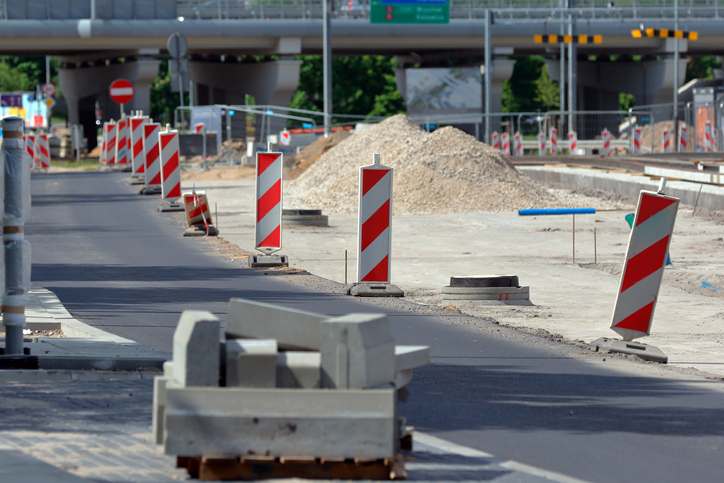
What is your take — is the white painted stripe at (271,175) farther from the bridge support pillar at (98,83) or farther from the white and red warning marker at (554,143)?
the bridge support pillar at (98,83)

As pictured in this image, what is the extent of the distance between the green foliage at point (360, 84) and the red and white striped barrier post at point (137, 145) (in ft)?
186

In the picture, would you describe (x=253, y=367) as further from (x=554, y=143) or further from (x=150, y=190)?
(x=554, y=143)

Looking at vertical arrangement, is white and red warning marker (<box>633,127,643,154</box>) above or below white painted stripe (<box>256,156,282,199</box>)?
above

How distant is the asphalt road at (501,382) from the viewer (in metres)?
5.61

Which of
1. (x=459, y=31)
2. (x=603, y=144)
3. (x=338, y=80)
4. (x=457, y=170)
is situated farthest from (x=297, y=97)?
(x=457, y=170)

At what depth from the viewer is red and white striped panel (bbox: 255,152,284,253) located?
13680 mm

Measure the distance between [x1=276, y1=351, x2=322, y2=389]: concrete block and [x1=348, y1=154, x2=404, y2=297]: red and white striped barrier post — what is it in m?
6.52

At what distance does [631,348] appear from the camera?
8492mm

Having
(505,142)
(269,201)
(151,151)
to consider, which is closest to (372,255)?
(269,201)

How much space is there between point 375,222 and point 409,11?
43.8m

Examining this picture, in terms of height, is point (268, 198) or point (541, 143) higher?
point (541, 143)

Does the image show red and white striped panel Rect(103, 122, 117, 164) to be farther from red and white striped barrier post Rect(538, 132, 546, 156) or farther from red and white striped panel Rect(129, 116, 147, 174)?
red and white striped barrier post Rect(538, 132, 546, 156)

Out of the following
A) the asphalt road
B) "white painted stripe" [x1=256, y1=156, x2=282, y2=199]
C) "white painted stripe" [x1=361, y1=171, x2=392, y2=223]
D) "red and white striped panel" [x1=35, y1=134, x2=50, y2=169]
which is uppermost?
"red and white striped panel" [x1=35, y1=134, x2=50, y2=169]

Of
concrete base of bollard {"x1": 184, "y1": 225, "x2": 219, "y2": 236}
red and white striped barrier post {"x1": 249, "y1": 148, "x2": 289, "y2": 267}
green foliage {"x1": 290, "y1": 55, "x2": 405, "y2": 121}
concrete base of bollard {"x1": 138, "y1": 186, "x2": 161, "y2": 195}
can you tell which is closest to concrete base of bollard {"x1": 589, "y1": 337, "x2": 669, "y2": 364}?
red and white striped barrier post {"x1": 249, "y1": 148, "x2": 289, "y2": 267}
